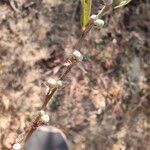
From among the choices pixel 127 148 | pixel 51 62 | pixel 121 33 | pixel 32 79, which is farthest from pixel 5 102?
pixel 121 33

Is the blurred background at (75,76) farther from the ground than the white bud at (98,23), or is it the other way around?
the white bud at (98,23)

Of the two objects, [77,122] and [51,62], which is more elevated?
[51,62]

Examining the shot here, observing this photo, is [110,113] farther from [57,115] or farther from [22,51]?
[22,51]

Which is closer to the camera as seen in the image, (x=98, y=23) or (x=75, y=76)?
(x=98, y=23)

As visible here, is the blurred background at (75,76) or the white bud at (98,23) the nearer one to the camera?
the white bud at (98,23)

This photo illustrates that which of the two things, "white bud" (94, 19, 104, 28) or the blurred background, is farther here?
the blurred background

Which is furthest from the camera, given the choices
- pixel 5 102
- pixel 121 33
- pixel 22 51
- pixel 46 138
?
pixel 121 33

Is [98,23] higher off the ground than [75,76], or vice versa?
Answer: [98,23]

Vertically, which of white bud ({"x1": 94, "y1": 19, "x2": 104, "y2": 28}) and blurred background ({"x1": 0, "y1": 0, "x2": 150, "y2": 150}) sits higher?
white bud ({"x1": 94, "y1": 19, "x2": 104, "y2": 28})
